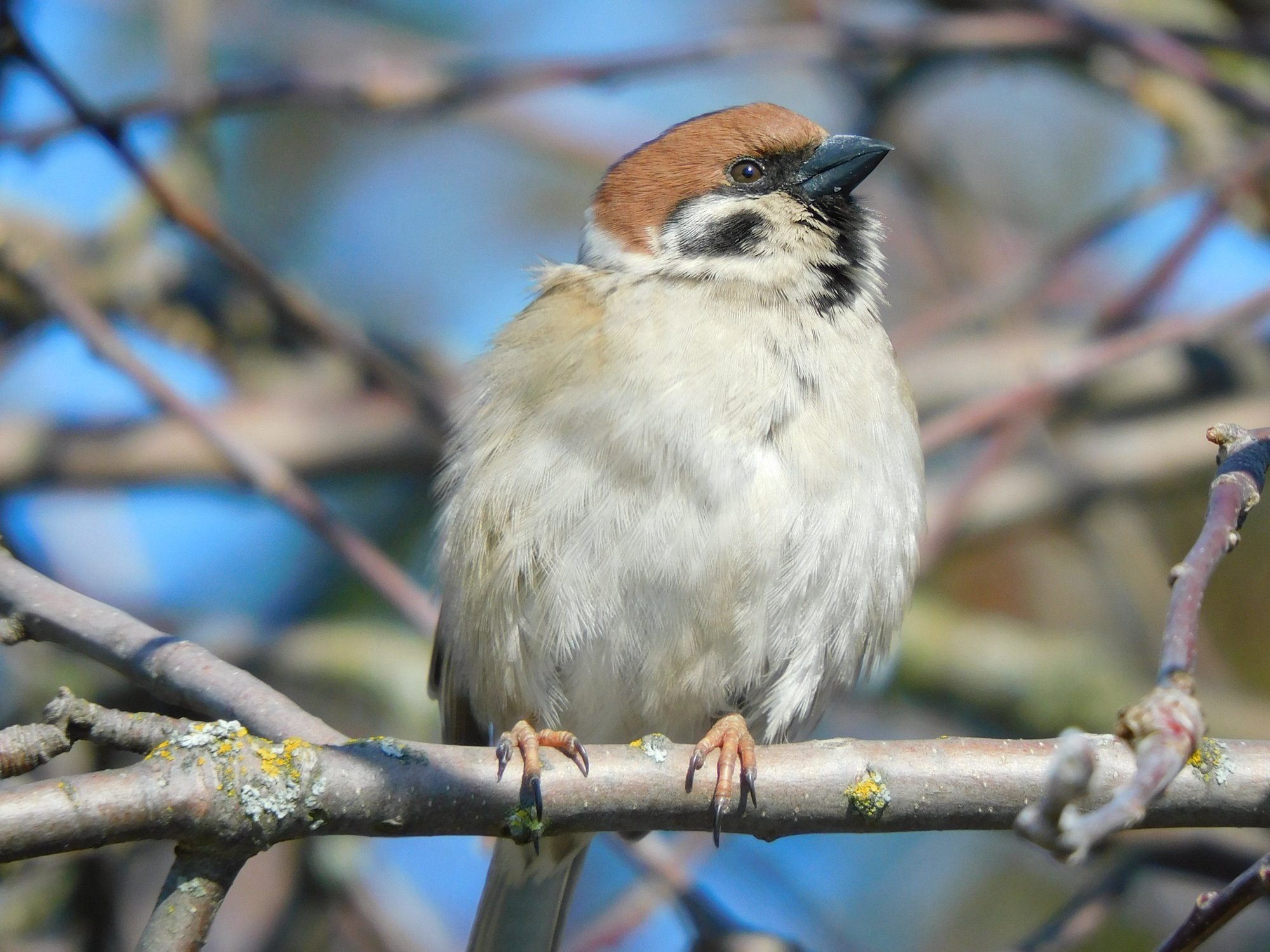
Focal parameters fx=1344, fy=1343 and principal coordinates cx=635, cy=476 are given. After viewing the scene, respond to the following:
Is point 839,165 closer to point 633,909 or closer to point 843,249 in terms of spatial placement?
point 843,249

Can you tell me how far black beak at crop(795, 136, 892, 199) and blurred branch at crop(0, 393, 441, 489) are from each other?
211 cm

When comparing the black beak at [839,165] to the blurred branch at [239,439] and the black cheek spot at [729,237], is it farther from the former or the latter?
the blurred branch at [239,439]

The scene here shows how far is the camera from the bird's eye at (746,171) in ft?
13.1

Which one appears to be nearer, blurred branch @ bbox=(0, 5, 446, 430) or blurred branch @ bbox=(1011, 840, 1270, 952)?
blurred branch @ bbox=(1011, 840, 1270, 952)

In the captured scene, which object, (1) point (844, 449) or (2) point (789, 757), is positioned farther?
(1) point (844, 449)

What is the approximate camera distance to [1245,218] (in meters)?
5.70

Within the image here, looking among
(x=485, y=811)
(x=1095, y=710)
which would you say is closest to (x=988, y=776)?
(x=485, y=811)

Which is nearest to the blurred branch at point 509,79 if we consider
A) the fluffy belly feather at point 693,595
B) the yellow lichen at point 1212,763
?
the fluffy belly feather at point 693,595

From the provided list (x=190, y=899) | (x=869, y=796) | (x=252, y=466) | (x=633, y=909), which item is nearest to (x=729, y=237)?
(x=252, y=466)

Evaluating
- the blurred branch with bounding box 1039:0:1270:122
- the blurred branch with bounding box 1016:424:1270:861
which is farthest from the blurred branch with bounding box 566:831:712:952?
the blurred branch with bounding box 1039:0:1270:122

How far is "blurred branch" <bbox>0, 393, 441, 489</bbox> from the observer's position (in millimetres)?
5168

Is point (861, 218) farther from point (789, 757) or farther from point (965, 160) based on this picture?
point (965, 160)

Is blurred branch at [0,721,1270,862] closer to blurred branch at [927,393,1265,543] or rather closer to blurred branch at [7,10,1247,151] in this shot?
blurred branch at [7,10,1247,151]

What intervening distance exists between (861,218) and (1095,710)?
215cm
